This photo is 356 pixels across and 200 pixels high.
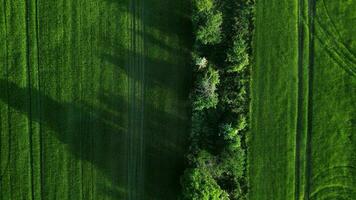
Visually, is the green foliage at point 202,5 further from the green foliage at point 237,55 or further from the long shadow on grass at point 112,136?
the long shadow on grass at point 112,136

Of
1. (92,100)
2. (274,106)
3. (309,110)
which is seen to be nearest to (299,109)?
(309,110)

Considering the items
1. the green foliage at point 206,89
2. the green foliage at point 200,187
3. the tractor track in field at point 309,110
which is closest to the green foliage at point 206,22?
the green foliage at point 206,89

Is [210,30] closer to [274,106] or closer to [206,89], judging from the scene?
[206,89]

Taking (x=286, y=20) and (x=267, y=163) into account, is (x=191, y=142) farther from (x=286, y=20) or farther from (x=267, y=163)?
(x=286, y=20)

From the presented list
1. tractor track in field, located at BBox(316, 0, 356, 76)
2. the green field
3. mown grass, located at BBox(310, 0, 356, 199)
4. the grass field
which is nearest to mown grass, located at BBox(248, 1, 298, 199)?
the green field

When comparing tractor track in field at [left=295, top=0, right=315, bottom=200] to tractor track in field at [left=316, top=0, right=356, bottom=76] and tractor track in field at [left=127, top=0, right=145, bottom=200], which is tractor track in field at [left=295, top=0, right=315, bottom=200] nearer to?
tractor track in field at [left=316, top=0, right=356, bottom=76]
